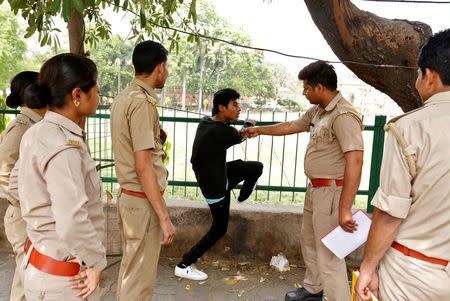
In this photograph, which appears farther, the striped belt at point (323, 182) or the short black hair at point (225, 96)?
the short black hair at point (225, 96)

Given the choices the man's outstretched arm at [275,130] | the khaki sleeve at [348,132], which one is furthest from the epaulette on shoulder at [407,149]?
the man's outstretched arm at [275,130]

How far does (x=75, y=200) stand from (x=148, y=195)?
801mm

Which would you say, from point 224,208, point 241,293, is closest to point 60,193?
point 224,208

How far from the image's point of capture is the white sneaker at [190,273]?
321 centimetres

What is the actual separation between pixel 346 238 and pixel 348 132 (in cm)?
71

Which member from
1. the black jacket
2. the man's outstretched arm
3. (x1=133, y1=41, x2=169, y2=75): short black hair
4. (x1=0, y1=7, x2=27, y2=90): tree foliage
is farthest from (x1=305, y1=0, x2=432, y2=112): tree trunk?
(x1=0, y1=7, x2=27, y2=90): tree foliage

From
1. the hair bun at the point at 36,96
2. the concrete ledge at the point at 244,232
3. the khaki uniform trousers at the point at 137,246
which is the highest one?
the hair bun at the point at 36,96

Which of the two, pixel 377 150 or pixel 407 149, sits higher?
pixel 407 149

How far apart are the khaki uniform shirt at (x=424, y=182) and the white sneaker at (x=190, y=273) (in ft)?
7.25

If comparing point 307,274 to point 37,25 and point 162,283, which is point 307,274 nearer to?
point 162,283

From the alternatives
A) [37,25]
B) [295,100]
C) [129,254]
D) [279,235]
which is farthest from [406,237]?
[295,100]

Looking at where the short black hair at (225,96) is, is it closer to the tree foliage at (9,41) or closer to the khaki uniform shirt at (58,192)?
the khaki uniform shirt at (58,192)

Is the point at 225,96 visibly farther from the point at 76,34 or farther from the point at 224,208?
the point at 76,34

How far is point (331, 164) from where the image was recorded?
2498 millimetres
